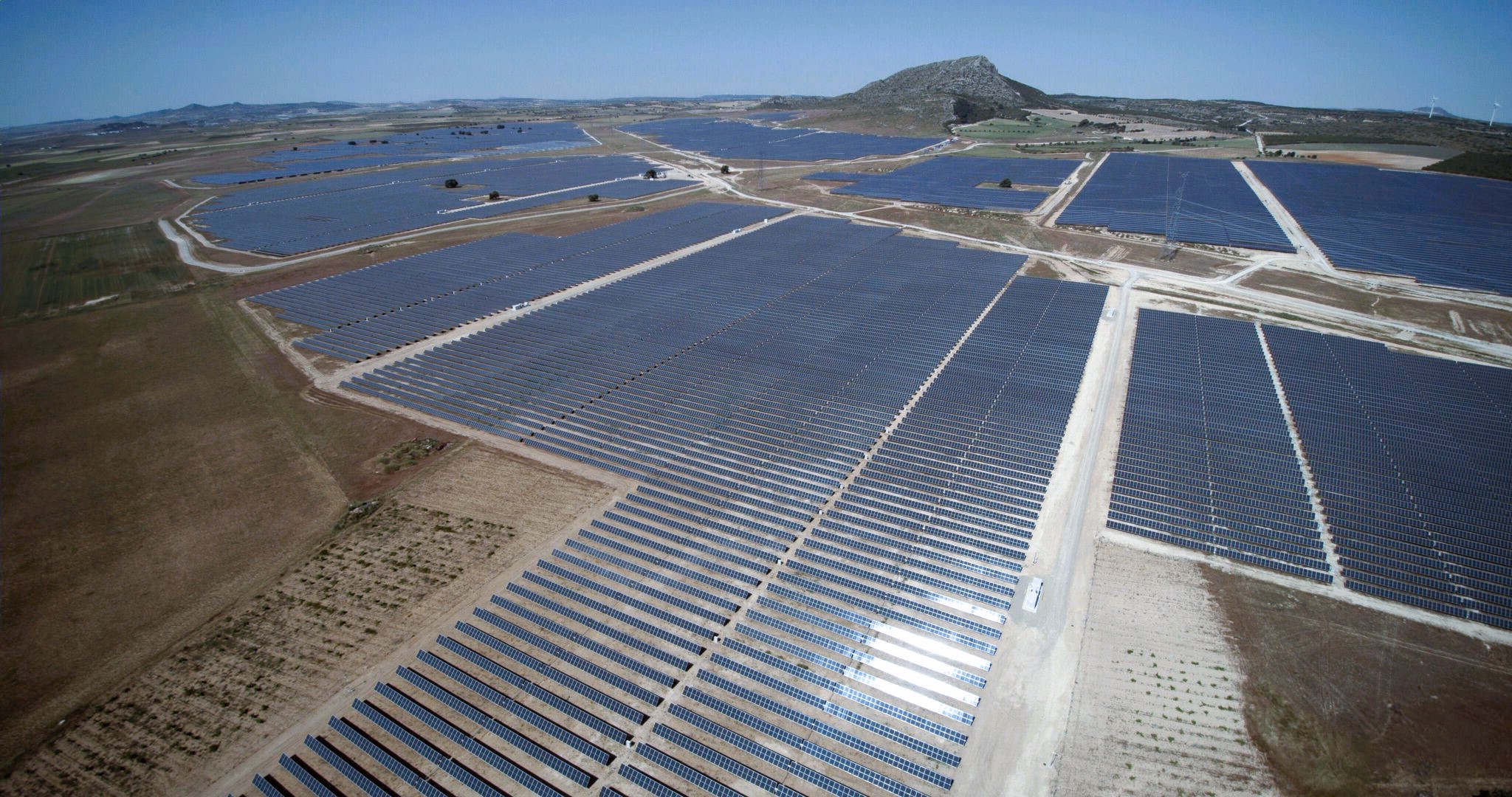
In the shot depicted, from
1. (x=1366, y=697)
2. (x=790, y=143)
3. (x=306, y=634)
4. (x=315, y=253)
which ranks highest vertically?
(x=790, y=143)

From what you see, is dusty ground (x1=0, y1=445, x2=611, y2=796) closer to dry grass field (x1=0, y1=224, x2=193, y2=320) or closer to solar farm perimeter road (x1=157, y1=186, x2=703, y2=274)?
solar farm perimeter road (x1=157, y1=186, x2=703, y2=274)

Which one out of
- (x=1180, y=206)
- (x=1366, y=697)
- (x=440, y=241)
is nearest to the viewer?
(x=1366, y=697)

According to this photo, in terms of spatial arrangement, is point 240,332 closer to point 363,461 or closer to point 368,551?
point 363,461

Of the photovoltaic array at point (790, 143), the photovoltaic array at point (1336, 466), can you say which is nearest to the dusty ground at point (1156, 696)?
the photovoltaic array at point (1336, 466)

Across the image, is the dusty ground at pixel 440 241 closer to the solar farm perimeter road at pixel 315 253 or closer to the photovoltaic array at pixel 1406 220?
the solar farm perimeter road at pixel 315 253

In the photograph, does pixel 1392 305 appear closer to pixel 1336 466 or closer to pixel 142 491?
pixel 1336 466

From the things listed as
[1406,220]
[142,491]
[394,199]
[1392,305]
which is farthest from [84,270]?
[1406,220]

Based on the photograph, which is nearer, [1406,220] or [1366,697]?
[1366,697]

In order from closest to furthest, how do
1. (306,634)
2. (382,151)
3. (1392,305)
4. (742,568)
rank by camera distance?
(306,634) → (742,568) → (1392,305) → (382,151)
